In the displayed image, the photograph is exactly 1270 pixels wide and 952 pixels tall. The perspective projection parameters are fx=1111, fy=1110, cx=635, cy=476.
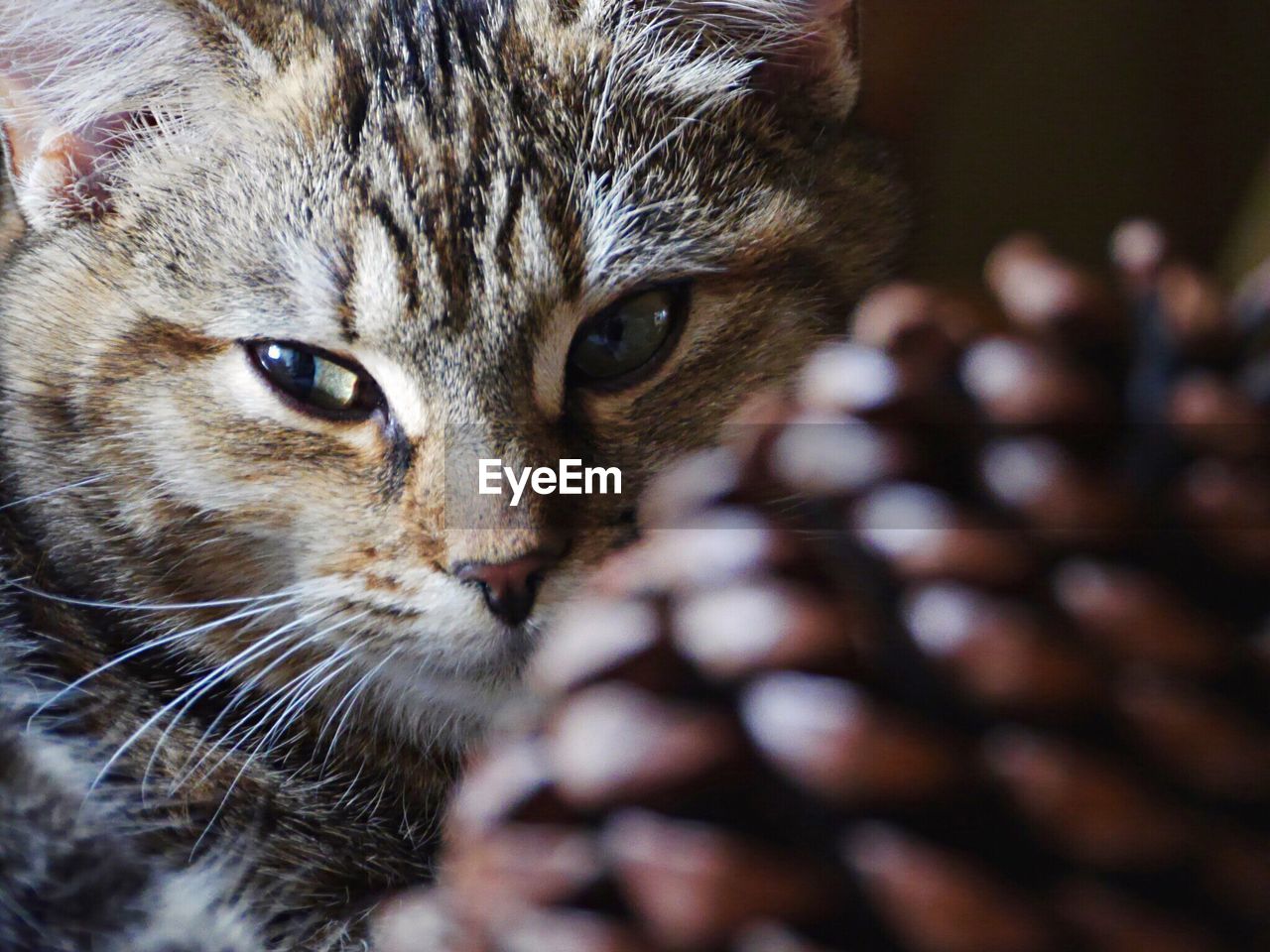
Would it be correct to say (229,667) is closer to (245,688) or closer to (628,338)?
(245,688)

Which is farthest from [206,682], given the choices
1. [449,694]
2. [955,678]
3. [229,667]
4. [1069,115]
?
[1069,115]

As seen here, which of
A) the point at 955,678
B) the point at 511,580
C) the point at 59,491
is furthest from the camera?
the point at 59,491

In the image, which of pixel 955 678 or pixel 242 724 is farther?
pixel 242 724

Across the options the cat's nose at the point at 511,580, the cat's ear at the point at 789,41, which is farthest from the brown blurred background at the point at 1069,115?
the cat's nose at the point at 511,580

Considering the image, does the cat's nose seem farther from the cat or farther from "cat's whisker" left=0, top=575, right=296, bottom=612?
"cat's whisker" left=0, top=575, right=296, bottom=612

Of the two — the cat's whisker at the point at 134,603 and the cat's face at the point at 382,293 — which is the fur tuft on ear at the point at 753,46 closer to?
the cat's face at the point at 382,293

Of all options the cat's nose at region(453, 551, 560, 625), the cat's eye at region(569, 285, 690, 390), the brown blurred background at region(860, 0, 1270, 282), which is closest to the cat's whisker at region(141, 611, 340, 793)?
the cat's nose at region(453, 551, 560, 625)

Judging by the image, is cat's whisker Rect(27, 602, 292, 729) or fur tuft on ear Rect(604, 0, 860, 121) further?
fur tuft on ear Rect(604, 0, 860, 121)
